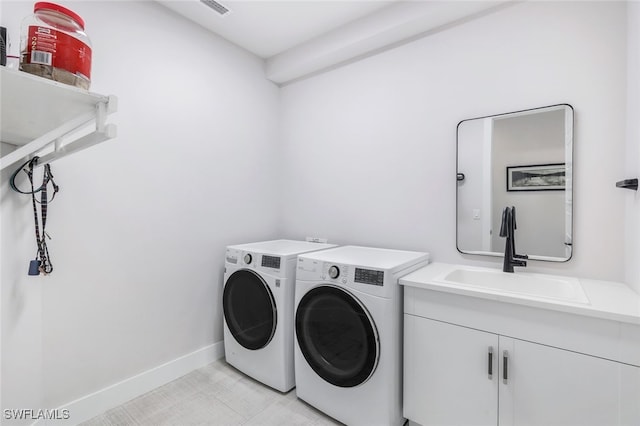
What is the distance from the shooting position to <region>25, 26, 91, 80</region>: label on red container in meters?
0.96

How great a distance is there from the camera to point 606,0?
1.60m

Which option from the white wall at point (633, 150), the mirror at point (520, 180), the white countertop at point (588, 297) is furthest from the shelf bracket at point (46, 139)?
the white wall at point (633, 150)

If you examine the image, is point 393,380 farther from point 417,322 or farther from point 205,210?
point 205,210

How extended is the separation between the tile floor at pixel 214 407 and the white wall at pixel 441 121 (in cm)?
127

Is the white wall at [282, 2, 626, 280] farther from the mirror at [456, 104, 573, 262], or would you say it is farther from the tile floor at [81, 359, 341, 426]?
the tile floor at [81, 359, 341, 426]

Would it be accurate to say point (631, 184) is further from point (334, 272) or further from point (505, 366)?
point (334, 272)

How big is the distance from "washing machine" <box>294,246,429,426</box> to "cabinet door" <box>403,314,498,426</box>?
8 centimetres

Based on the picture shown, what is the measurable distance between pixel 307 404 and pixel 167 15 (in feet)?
9.36

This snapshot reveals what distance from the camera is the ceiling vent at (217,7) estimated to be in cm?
207

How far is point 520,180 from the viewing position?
1841 millimetres

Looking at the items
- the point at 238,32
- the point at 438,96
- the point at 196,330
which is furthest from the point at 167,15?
the point at 196,330

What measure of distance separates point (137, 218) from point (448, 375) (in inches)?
82.6

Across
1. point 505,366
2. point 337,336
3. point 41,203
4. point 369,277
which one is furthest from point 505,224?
point 41,203

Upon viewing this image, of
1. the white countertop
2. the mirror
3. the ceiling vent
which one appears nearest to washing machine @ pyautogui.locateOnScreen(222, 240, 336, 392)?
the white countertop
